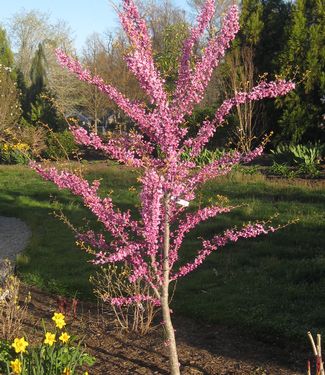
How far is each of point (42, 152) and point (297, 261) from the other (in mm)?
16224

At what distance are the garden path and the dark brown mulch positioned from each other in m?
3.21

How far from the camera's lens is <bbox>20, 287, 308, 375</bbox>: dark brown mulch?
4.01m

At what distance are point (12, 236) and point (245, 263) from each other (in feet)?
15.0

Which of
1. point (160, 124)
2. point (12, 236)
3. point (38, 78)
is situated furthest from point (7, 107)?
point (160, 124)

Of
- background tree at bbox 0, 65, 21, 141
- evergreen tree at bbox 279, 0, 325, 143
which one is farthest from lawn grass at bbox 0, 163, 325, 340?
background tree at bbox 0, 65, 21, 141

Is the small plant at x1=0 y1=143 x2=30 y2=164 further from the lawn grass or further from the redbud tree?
the redbud tree

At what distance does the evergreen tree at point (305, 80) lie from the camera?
1505cm

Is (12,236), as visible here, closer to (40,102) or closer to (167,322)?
(167,322)

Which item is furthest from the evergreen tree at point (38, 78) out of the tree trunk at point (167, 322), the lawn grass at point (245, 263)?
the tree trunk at point (167, 322)

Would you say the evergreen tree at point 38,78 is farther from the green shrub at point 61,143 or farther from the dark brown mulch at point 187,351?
the dark brown mulch at point 187,351

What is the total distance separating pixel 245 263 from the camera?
6547mm

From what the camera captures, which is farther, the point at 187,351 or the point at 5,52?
the point at 5,52

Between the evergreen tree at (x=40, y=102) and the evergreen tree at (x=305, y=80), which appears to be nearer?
the evergreen tree at (x=305, y=80)

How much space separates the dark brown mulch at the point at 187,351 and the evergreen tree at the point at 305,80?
11.2 meters
